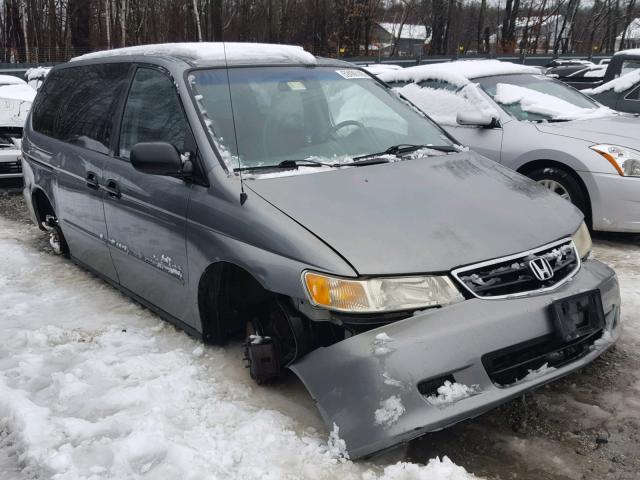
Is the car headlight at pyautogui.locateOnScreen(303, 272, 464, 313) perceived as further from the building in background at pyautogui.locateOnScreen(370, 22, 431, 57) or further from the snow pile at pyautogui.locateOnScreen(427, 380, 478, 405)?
the building in background at pyautogui.locateOnScreen(370, 22, 431, 57)

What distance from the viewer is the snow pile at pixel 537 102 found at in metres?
6.27

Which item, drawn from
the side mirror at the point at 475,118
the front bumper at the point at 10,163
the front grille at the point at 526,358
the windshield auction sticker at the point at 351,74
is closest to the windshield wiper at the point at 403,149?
the windshield auction sticker at the point at 351,74

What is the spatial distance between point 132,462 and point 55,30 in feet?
99.5

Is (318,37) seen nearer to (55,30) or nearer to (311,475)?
(55,30)

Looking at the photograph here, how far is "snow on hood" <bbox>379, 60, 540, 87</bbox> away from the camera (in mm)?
6610

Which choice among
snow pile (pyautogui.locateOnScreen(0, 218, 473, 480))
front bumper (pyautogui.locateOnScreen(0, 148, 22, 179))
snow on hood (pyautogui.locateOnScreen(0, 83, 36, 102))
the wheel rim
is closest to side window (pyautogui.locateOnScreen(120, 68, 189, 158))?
snow pile (pyautogui.locateOnScreen(0, 218, 473, 480))

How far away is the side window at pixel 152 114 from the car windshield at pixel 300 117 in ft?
0.55

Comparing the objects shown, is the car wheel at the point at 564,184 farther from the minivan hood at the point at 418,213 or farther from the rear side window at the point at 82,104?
the rear side window at the point at 82,104

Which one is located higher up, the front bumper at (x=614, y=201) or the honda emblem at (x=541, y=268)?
the honda emblem at (x=541, y=268)

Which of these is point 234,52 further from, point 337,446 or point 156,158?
point 337,446

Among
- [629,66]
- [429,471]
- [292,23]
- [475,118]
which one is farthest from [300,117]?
[292,23]

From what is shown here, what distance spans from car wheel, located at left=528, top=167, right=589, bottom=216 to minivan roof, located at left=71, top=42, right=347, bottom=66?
268cm

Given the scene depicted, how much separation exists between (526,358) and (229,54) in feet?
8.04

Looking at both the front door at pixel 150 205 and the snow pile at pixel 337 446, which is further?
the front door at pixel 150 205
